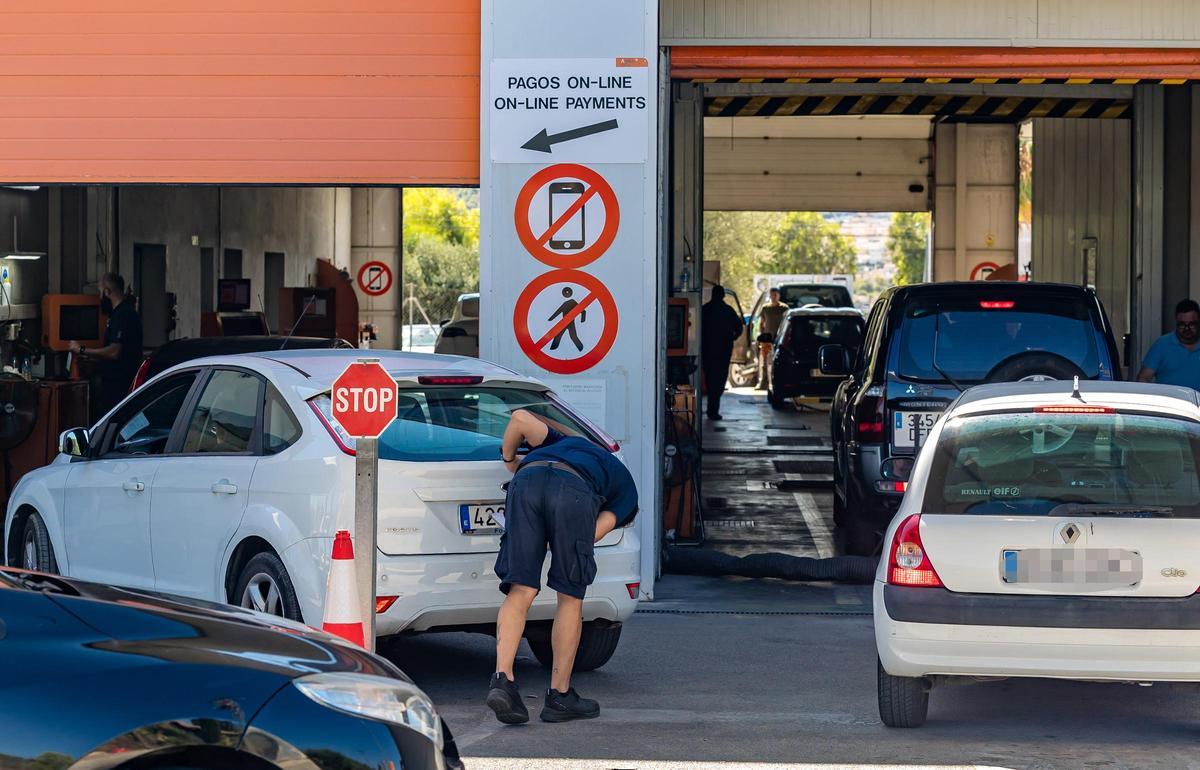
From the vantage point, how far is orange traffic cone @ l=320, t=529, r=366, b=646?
5910 mm

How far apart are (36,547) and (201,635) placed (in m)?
5.25

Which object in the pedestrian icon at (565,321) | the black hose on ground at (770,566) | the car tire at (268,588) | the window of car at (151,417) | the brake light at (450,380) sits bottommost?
the black hose on ground at (770,566)

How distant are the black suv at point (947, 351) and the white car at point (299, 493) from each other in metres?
3.16

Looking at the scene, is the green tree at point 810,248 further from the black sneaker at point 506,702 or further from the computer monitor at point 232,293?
the black sneaker at point 506,702

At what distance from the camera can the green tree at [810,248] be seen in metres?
119

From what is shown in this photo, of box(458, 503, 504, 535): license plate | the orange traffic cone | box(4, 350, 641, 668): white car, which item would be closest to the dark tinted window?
box(4, 350, 641, 668): white car

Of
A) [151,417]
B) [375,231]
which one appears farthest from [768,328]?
[151,417]

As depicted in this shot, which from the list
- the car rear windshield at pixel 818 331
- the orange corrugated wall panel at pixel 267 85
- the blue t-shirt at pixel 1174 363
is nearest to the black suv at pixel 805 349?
the car rear windshield at pixel 818 331

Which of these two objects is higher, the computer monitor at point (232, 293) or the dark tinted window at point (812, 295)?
the dark tinted window at point (812, 295)

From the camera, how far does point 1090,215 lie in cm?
2011

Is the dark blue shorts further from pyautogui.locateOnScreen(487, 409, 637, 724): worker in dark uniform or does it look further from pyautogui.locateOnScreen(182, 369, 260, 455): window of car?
pyautogui.locateOnScreen(182, 369, 260, 455): window of car

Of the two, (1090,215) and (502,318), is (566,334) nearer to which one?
(502,318)

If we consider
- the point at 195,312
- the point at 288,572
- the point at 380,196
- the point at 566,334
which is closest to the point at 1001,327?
the point at 566,334

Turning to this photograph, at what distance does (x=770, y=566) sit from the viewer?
1096 cm
